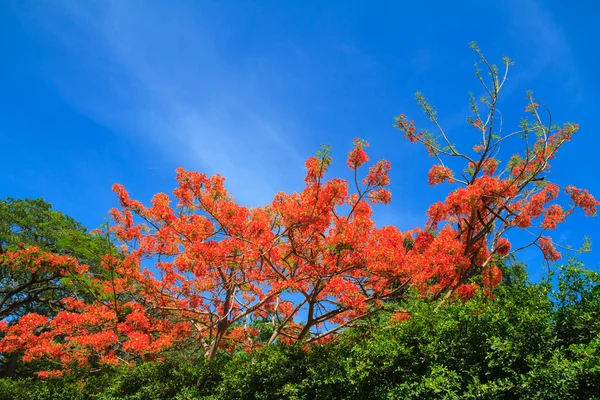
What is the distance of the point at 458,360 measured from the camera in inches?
197

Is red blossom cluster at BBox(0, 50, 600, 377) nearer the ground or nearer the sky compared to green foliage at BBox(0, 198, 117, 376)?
nearer the ground

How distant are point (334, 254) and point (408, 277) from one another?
170cm

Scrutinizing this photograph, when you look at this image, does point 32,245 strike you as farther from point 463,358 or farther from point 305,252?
point 463,358

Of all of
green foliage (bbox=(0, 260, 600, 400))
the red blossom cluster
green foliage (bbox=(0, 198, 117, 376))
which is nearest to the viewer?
green foliage (bbox=(0, 260, 600, 400))

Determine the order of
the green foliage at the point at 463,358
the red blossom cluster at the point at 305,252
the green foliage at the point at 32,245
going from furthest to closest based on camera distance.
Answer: the green foliage at the point at 32,245 → the red blossom cluster at the point at 305,252 → the green foliage at the point at 463,358

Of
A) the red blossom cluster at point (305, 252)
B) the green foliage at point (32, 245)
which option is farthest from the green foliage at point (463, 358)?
the green foliage at point (32, 245)

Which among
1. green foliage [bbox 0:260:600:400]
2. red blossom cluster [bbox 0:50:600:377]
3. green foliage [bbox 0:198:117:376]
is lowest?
green foliage [bbox 0:260:600:400]

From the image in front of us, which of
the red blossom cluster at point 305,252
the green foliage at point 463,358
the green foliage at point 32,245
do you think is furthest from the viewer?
the green foliage at point 32,245

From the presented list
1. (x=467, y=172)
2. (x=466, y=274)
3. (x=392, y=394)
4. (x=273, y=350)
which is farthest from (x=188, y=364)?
(x=467, y=172)

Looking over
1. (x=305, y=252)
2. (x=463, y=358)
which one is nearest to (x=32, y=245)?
(x=305, y=252)

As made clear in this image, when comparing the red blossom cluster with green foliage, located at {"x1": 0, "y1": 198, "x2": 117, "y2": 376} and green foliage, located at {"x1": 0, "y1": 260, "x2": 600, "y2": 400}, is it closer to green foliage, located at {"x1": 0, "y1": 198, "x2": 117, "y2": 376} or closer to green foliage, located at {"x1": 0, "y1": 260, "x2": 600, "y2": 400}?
green foliage, located at {"x1": 0, "y1": 260, "x2": 600, "y2": 400}

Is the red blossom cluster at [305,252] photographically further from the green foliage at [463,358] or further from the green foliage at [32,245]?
the green foliage at [32,245]

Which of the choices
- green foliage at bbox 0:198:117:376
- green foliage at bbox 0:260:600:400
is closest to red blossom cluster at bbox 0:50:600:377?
green foliage at bbox 0:260:600:400

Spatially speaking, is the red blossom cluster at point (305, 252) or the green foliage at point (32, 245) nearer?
the red blossom cluster at point (305, 252)
